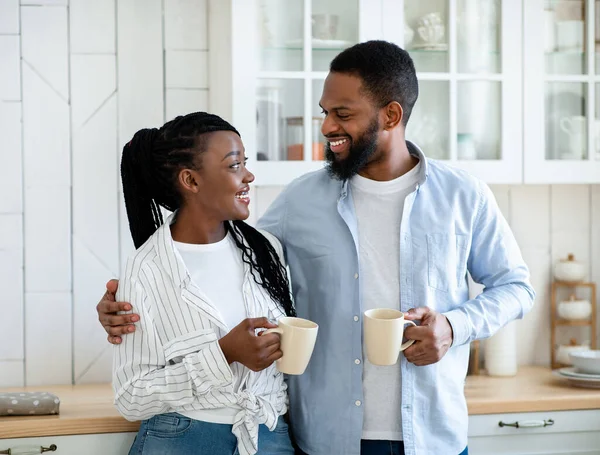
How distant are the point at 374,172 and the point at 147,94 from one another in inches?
39.2

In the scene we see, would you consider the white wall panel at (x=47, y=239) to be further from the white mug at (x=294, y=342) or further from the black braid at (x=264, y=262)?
the white mug at (x=294, y=342)

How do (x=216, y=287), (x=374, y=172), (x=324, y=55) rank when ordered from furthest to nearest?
(x=324, y=55), (x=374, y=172), (x=216, y=287)

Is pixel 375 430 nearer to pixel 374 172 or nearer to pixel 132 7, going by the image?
pixel 374 172

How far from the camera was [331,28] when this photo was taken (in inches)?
91.4

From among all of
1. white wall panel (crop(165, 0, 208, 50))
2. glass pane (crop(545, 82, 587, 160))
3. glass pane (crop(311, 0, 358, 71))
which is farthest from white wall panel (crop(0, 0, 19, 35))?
glass pane (crop(545, 82, 587, 160))

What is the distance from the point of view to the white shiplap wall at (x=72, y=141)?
2.43 meters

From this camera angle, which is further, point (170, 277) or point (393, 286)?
point (393, 286)

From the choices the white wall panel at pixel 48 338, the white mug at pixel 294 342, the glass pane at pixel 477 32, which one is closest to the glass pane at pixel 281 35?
the glass pane at pixel 477 32

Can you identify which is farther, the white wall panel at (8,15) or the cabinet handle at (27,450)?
the white wall panel at (8,15)

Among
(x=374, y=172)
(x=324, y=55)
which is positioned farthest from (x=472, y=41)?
(x=374, y=172)

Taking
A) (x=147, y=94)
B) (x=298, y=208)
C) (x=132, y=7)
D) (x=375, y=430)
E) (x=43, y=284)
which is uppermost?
(x=132, y=7)

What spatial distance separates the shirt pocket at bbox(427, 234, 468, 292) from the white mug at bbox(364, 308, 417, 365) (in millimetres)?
187

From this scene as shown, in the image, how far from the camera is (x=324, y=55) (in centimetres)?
232

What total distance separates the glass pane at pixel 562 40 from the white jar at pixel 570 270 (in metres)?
0.62
